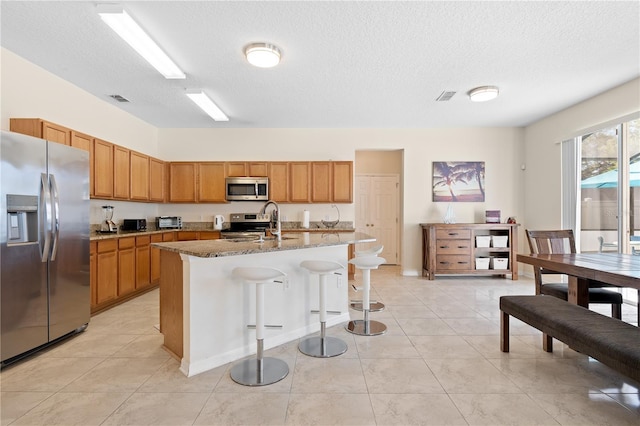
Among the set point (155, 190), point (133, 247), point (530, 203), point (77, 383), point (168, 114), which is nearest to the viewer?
point (77, 383)

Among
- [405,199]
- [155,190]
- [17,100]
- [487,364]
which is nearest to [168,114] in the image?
[155,190]

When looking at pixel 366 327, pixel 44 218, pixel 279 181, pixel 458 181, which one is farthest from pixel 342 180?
pixel 44 218

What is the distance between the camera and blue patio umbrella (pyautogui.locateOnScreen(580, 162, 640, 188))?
3749mm

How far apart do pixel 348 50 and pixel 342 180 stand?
275 cm

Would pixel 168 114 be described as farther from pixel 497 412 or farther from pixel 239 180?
pixel 497 412

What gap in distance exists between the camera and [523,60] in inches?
123

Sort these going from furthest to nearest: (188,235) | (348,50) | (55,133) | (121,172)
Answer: (188,235), (121,172), (55,133), (348,50)

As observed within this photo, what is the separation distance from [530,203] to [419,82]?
11.7 ft

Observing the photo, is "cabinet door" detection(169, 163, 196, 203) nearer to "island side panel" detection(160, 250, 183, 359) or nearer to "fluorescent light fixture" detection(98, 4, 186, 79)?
"fluorescent light fixture" detection(98, 4, 186, 79)

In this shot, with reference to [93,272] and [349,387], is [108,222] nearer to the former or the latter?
[93,272]

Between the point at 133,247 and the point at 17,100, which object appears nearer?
the point at 17,100

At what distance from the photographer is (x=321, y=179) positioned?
18.1ft

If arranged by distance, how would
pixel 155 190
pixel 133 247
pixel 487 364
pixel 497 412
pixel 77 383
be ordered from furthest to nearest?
pixel 155 190
pixel 133 247
pixel 487 364
pixel 77 383
pixel 497 412

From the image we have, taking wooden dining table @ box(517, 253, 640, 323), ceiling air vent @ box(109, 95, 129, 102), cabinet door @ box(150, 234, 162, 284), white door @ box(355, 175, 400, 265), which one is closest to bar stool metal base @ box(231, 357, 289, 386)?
wooden dining table @ box(517, 253, 640, 323)
